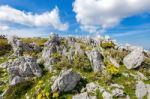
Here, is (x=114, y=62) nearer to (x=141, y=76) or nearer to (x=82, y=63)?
(x=82, y=63)

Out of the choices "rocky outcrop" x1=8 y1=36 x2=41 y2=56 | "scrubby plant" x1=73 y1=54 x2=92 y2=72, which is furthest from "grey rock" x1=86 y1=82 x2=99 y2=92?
"rocky outcrop" x1=8 y1=36 x2=41 y2=56

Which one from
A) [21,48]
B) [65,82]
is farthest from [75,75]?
[21,48]

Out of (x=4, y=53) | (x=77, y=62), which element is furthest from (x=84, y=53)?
(x=4, y=53)

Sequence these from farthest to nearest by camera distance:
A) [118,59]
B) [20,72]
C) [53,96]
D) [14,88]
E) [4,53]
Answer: [4,53], [118,59], [20,72], [14,88], [53,96]

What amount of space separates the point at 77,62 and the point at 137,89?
10762 millimetres

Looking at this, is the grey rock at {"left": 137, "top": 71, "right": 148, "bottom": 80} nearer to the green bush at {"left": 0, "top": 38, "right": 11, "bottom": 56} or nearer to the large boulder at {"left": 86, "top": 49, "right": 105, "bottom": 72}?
the large boulder at {"left": 86, "top": 49, "right": 105, "bottom": 72}

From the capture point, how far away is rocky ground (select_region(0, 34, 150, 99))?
119 ft

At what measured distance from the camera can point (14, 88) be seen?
38906 millimetres

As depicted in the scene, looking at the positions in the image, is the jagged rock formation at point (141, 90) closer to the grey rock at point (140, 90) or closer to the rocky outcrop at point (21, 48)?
the grey rock at point (140, 90)

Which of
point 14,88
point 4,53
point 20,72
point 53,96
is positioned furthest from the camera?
point 4,53

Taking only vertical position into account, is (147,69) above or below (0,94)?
above

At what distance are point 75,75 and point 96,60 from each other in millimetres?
6629

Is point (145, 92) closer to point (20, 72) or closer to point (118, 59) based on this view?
point (118, 59)

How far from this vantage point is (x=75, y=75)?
37.5 m
